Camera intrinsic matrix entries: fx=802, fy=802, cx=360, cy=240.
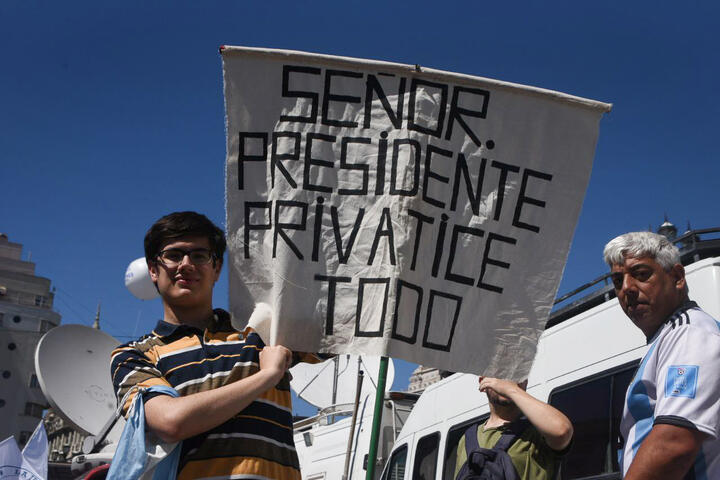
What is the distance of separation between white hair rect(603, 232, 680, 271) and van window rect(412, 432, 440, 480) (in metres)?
4.18

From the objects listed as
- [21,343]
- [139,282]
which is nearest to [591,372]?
[139,282]

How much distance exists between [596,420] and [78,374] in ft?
25.6

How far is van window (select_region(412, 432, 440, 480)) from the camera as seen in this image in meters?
6.98

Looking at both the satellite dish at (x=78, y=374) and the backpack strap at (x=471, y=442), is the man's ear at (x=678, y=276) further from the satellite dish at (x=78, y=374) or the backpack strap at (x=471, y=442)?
the satellite dish at (x=78, y=374)

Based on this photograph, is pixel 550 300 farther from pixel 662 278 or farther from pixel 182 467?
pixel 182 467

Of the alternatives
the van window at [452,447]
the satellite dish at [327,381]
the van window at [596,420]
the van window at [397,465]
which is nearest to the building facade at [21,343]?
the satellite dish at [327,381]

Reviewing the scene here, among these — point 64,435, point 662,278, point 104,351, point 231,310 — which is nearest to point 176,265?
point 231,310

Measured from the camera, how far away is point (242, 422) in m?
2.59

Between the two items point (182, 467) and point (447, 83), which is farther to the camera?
point (447, 83)

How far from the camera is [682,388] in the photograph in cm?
261

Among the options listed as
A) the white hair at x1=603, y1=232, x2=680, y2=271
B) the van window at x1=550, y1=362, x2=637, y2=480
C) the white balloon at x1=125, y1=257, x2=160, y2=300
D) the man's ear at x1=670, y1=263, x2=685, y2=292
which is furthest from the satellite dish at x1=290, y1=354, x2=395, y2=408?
the man's ear at x1=670, y1=263, x2=685, y2=292

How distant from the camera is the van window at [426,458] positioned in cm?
698

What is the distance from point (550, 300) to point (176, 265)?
1467 mm

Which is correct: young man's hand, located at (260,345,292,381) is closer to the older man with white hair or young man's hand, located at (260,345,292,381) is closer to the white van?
the older man with white hair
